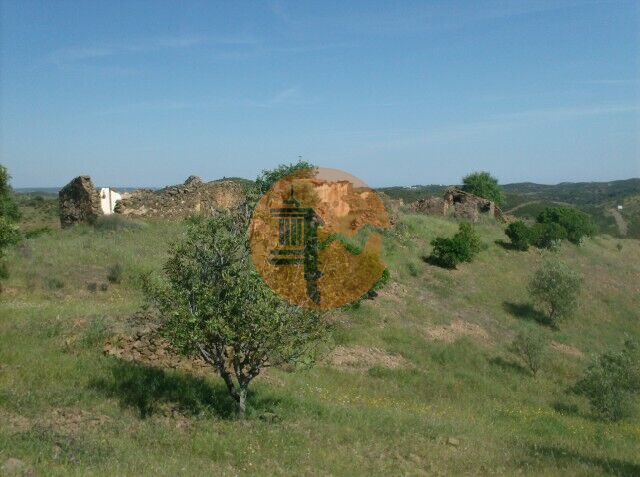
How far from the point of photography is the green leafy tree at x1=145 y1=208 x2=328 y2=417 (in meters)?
7.68

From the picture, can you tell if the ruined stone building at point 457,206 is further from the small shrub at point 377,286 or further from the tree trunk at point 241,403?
the tree trunk at point 241,403

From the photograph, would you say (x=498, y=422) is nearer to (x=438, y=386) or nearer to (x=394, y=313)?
(x=438, y=386)

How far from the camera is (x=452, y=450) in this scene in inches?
325

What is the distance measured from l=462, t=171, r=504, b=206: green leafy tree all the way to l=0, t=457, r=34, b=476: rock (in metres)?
44.5

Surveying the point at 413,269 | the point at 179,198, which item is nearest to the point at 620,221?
the point at 413,269

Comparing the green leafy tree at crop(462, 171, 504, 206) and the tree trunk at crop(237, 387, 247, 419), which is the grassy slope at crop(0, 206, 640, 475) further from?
the green leafy tree at crop(462, 171, 504, 206)

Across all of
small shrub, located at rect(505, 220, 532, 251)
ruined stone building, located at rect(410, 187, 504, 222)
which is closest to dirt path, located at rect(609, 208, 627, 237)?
ruined stone building, located at rect(410, 187, 504, 222)

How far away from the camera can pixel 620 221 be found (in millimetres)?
79000

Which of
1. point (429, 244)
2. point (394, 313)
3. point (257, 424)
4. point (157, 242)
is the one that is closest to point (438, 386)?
point (394, 313)

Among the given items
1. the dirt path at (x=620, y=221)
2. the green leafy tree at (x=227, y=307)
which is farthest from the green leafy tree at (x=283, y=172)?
the dirt path at (x=620, y=221)

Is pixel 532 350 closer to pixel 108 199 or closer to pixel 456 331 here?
pixel 456 331

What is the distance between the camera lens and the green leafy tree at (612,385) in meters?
12.7

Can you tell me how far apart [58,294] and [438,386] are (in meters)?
9.42

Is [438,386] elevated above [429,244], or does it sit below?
below
